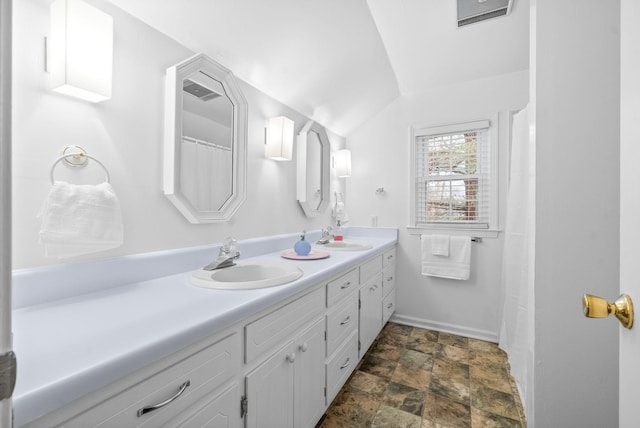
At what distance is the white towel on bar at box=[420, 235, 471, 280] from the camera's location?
8.32 feet

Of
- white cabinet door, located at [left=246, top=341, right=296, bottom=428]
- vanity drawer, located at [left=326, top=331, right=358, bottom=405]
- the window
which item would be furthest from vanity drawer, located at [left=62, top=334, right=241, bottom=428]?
the window

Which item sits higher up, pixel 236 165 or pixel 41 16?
pixel 41 16

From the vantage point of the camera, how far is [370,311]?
2113mm

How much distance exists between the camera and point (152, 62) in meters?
Result: 1.24

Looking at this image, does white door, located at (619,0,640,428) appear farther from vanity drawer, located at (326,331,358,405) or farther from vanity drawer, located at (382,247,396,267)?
vanity drawer, located at (382,247,396,267)

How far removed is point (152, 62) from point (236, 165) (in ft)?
1.99

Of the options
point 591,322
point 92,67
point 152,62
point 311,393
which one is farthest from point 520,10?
point 311,393

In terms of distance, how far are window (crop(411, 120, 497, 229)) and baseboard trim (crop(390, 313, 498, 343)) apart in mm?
915

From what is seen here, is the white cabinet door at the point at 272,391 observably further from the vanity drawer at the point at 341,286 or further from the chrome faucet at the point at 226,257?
the chrome faucet at the point at 226,257

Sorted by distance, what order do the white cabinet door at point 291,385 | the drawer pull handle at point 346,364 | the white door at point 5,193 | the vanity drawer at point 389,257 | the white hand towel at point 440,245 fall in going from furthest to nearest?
the white hand towel at point 440,245
the vanity drawer at point 389,257
the drawer pull handle at point 346,364
the white cabinet door at point 291,385
the white door at point 5,193

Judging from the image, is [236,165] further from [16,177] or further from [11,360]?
[11,360]

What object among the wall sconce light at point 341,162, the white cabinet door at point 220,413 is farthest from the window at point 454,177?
the white cabinet door at point 220,413

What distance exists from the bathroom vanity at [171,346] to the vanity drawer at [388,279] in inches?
37.0

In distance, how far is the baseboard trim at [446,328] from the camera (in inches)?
99.4
